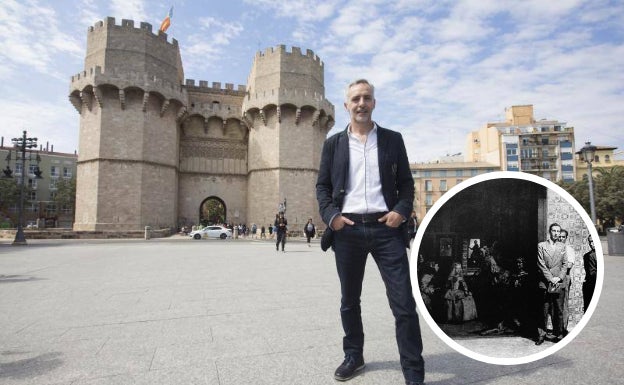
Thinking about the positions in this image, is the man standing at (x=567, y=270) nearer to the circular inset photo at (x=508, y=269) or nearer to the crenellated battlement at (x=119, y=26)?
the circular inset photo at (x=508, y=269)

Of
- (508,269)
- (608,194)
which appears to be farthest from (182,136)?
(608,194)

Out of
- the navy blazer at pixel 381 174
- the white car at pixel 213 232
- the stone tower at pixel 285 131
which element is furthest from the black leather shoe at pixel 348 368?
the stone tower at pixel 285 131

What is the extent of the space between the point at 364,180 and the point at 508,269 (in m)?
0.96

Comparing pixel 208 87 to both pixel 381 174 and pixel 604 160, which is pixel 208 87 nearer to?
→ pixel 381 174

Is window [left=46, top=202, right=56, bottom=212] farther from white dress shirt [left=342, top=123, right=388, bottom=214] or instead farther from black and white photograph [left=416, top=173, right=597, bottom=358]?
black and white photograph [left=416, top=173, right=597, bottom=358]

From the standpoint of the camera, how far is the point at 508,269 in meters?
2.02

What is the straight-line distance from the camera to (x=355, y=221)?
239 cm

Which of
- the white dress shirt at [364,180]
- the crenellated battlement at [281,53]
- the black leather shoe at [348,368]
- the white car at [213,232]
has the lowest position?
the white car at [213,232]

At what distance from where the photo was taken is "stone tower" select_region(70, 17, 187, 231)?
2559 cm

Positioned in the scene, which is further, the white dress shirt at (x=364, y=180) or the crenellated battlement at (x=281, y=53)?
the crenellated battlement at (x=281, y=53)

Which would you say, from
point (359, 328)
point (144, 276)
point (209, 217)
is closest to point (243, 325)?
point (359, 328)

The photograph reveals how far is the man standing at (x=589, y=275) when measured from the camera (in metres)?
1.97

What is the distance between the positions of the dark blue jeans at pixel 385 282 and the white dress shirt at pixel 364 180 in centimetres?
12

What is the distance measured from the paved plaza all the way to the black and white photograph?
16 centimetres
